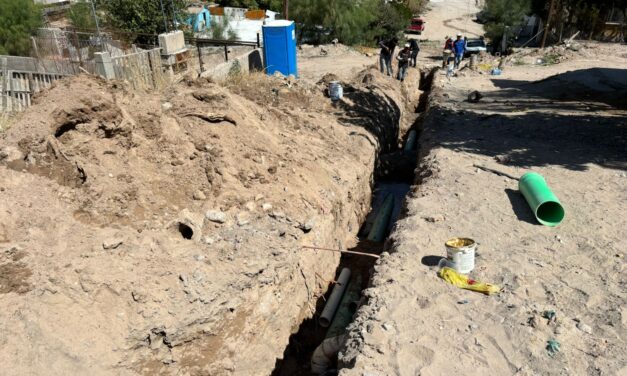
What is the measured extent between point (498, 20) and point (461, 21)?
1841cm

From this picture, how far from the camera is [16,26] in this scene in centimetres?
1548

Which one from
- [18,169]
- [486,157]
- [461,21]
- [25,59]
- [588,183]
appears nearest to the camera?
[18,169]

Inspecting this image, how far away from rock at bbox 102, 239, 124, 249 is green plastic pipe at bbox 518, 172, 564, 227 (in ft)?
16.1

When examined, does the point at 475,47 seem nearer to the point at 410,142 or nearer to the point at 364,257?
the point at 410,142

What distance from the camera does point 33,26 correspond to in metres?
15.9

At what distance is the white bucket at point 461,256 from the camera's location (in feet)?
14.9

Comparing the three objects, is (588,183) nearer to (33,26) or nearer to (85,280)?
(85,280)

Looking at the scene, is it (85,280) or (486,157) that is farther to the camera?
(486,157)

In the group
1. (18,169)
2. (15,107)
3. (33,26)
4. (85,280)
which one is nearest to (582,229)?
(85,280)

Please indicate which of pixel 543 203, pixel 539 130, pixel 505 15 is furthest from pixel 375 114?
pixel 505 15

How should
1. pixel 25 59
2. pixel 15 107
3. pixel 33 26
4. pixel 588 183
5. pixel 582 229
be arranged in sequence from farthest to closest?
pixel 33 26, pixel 25 59, pixel 15 107, pixel 588 183, pixel 582 229

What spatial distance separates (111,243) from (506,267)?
414 cm

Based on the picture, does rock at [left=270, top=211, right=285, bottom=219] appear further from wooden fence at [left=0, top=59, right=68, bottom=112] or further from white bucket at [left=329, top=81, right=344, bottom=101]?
wooden fence at [left=0, top=59, right=68, bottom=112]

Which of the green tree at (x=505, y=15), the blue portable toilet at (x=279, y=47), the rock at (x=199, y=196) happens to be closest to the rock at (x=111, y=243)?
the rock at (x=199, y=196)
